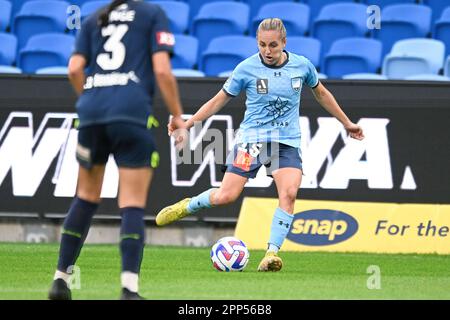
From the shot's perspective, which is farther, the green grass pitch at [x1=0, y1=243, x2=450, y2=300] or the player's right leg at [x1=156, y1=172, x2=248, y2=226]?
the player's right leg at [x1=156, y1=172, x2=248, y2=226]

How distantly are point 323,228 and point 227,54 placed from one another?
151 inches

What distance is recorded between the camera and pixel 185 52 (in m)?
17.6

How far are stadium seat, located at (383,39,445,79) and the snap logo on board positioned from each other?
127 inches

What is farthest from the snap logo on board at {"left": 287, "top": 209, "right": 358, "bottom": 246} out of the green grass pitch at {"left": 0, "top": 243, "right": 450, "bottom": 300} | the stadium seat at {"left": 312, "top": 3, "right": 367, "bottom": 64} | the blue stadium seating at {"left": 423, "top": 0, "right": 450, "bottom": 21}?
the blue stadium seating at {"left": 423, "top": 0, "right": 450, "bottom": 21}

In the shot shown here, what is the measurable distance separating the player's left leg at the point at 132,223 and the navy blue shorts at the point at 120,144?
7 centimetres

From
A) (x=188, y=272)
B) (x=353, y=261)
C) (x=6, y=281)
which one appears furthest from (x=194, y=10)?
(x=6, y=281)

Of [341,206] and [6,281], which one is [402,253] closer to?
[341,206]

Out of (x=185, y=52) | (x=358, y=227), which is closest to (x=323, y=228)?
(x=358, y=227)

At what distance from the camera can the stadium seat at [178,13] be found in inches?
725

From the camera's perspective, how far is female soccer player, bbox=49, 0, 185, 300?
7984mm

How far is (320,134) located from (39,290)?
619 cm

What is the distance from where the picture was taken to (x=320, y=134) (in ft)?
48.5

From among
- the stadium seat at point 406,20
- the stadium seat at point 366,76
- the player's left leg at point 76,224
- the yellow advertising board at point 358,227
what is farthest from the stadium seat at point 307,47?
the player's left leg at point 76,224

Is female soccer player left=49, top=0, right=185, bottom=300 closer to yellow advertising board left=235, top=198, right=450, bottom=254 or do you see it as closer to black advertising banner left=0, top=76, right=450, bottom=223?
yellow advertising board left=235, top=198, right=450, bottom=254
